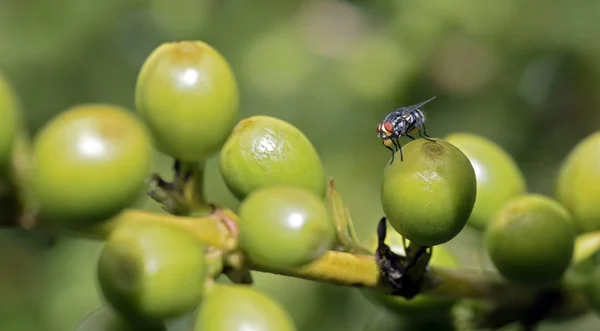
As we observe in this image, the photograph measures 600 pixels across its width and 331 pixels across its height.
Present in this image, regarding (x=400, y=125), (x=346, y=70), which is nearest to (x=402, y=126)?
(x=400, y=125)

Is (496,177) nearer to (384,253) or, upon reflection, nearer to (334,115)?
(384,253)

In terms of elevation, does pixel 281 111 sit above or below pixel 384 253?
below

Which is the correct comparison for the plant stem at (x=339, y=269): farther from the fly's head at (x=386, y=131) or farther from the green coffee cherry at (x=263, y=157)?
the fly's head at (x=386, y=131)

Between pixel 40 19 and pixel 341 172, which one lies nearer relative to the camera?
pixel 341 172

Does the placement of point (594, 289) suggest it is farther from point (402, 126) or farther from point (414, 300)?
point (402, 126)

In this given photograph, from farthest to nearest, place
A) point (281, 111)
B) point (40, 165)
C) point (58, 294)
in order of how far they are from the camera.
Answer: point (281, 111)
point (58, 294)
point (40, 165)

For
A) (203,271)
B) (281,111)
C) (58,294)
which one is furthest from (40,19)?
(203,271)
